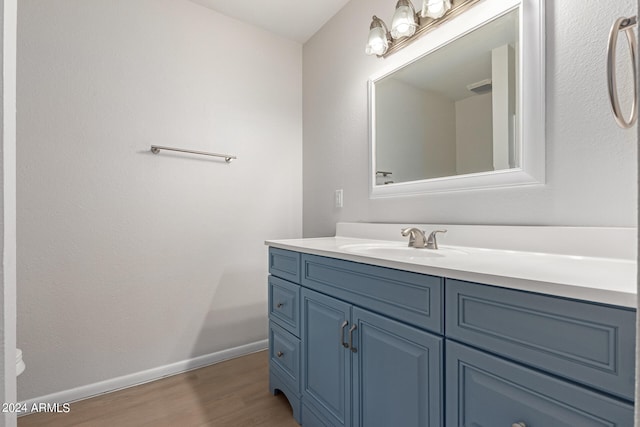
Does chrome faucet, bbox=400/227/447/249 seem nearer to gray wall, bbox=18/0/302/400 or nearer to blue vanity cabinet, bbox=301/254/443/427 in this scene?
blue vanity cabinet, bbox=301/254/443/427

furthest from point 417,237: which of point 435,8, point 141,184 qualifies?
point 141,184

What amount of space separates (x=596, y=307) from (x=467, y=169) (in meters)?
0.84

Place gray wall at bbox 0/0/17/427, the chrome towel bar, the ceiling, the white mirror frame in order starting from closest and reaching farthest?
gray wall at bbox 0/0/17/427, the white mirror frame, the chrome towel bar, the ceiling

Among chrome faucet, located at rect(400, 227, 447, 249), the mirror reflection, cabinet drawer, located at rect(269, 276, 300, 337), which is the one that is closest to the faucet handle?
chrome faucet, located at rect(400, 227, 447, 249)

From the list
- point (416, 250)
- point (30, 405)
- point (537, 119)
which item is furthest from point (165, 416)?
point (537, 119)

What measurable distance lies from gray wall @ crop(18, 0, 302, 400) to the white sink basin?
1.03 meters

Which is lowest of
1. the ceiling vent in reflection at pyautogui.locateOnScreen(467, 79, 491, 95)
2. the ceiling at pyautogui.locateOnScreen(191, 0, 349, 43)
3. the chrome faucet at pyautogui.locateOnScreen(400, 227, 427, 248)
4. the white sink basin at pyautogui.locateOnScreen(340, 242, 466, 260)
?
the white sink basin at pyautogui.locateOnScreen(340, 242, 466, 260)

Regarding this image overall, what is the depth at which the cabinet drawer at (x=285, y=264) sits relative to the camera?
4.36ft

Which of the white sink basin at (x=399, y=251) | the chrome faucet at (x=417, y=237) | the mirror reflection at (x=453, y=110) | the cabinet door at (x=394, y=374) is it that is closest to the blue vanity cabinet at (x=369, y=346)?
the cabinet door at (x=394, y=374)

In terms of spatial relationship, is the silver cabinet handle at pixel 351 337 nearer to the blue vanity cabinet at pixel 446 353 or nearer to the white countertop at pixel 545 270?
the blue vanity cabinet at pixel 446 353

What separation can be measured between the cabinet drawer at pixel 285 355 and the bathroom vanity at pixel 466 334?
0.04 ft

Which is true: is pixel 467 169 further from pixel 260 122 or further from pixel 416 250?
pixel 260 122

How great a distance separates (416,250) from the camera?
1.23 m

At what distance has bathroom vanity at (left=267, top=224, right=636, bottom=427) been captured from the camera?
515 millimetres
